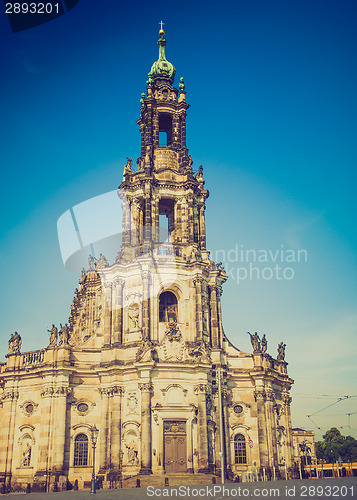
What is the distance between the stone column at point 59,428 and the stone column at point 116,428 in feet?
12.4

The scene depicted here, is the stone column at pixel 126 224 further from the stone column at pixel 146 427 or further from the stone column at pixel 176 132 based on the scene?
the stone column at pixel 146 427

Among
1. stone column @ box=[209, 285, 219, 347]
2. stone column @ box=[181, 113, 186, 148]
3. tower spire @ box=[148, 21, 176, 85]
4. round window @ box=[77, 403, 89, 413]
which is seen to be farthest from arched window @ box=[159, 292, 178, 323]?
tower spire @ box=[148, 21, 176, 85]

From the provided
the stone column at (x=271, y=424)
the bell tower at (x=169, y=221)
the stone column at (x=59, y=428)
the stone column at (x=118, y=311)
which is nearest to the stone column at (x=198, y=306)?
the bell tower at (x=169, y=221)

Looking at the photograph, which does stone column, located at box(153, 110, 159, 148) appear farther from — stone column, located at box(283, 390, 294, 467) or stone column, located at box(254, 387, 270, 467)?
stone column, located at box(283, 390, 294, 467)

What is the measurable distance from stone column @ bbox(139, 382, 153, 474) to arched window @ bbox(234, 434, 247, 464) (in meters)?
8.20

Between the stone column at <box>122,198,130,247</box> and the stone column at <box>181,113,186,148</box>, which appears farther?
the stone column at <box>181,113,186,148</box>

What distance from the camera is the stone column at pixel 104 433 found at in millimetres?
43406

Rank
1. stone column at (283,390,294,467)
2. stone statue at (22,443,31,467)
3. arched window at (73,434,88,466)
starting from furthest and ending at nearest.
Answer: stone column at (283,390,294,467) < stone statue at (22,443,31,467) < arched window at (73,434,88,466)

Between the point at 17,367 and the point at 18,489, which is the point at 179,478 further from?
the point at 17,367

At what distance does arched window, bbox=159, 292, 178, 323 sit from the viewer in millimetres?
48750

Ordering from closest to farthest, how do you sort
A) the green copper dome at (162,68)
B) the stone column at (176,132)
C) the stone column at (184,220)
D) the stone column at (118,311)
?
1. the stone column at (118,311)
2. the stone column at (184,220)
3. the stone column at (176,132)
4. the green copper dome at (162,68)

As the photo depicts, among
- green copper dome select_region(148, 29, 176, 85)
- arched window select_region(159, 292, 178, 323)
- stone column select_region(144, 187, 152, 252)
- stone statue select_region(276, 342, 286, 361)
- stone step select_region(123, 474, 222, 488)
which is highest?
green copper dome select_region(148, 29, 176, 85)

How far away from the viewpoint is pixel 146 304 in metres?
46.6

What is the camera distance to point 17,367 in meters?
48.3
